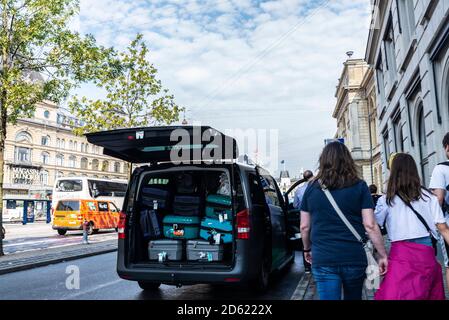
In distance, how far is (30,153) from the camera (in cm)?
6881

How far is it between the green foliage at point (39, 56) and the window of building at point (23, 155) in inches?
2400

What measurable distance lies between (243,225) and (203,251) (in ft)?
2.78

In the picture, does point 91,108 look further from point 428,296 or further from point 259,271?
point 428,296

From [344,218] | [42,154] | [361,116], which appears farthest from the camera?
[42,154]

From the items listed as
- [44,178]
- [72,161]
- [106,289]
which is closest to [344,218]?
[106,289]

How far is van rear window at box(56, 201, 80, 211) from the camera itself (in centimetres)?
2291

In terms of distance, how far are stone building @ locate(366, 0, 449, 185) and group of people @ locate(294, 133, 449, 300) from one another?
26.1 ft

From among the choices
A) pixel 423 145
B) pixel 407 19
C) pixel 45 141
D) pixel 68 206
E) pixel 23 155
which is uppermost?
pixel 45 141

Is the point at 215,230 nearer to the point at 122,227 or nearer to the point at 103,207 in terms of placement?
the point at 122,227

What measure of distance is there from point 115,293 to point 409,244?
4710 millimetres

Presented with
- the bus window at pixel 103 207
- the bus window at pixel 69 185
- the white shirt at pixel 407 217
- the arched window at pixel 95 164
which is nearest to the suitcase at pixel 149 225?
the white shirt at pixel 407 217

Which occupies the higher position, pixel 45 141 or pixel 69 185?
pixel 45 141

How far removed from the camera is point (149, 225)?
594 centimetres

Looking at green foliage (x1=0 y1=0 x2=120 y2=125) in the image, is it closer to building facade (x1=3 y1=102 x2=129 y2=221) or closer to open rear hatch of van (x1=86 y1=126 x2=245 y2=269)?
open rear hatch of van (x1=86 y1=126 x2=245 y2=269)
